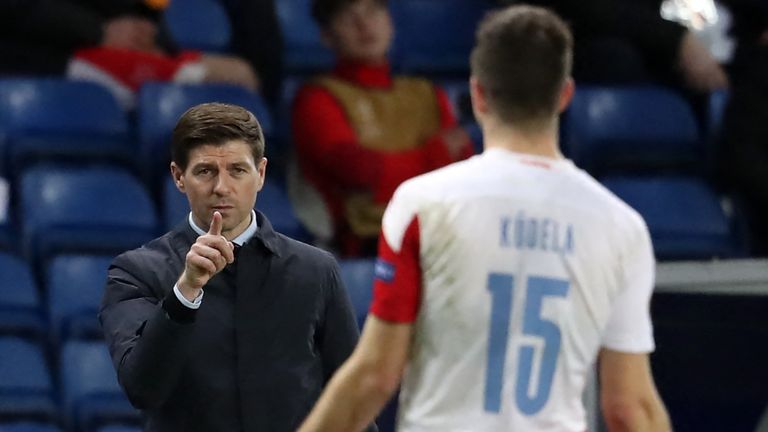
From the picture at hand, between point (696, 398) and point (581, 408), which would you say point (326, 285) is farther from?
point (696, 398)

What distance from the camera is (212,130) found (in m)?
3.57

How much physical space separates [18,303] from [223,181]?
2888 millimetres

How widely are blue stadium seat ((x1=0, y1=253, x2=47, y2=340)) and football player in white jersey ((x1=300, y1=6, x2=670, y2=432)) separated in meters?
3.38

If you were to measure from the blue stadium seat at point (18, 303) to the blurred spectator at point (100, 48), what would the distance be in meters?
1.04

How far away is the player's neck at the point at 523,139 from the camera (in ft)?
10.0

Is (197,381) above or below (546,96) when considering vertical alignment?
below

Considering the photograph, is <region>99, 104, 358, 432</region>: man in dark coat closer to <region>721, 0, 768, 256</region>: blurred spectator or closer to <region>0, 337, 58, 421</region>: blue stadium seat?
<region>0, 337, 58, 421</region>: blue stadium seat

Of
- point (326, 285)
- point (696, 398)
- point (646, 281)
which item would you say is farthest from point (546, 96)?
point (696, 398)

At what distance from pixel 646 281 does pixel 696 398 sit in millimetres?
1575

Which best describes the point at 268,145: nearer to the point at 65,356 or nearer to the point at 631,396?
the point at 65,356

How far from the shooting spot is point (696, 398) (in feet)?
15.1

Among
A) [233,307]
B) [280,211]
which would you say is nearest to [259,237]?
[233,307]

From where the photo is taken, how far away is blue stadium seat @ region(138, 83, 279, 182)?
22.3 feet

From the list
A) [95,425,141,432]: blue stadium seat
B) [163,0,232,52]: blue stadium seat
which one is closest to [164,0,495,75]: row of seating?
[163,0,232,52]: blue stadium seat
